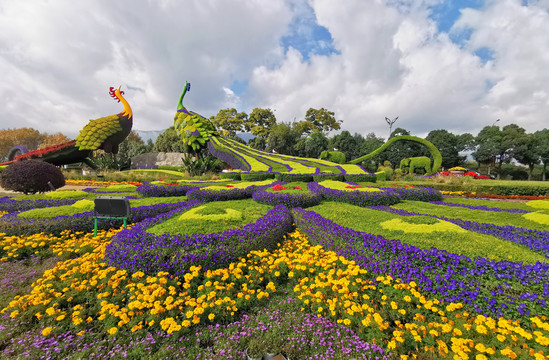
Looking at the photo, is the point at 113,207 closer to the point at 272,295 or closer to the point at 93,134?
the point at 272,295

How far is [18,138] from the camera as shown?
43.1 m

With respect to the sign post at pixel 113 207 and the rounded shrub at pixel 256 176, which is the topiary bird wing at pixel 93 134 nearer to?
the rounded shrub at pixel 256 176

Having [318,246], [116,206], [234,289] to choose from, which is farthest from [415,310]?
[116,206]

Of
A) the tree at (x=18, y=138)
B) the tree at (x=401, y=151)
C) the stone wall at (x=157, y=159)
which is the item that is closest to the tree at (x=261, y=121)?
the stone wall at (x=157, y=159)

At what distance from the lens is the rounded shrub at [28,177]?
30.6 feet

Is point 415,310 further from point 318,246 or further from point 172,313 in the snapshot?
point 172,313

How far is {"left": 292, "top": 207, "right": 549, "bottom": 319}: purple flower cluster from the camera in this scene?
260 cm

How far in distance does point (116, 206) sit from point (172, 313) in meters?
3.14

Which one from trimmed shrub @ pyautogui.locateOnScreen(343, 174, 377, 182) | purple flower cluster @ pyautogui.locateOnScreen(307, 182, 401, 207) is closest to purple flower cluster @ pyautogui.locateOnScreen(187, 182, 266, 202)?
purple flower cluster @ pyautogui.locateOnScreen(307, 182, 401, 207)

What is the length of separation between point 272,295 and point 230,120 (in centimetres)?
4596

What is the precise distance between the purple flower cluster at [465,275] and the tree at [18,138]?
6411 centimetres

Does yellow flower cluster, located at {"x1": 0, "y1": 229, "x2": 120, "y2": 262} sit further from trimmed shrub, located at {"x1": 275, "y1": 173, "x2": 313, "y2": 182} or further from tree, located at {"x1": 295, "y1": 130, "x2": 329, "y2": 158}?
tree, located at {"x1": 295, "y1": 130, "x2": 329, "y2": 158}

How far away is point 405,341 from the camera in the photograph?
7.89 feet

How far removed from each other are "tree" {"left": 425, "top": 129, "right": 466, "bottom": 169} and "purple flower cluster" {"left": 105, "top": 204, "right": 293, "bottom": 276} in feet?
142
